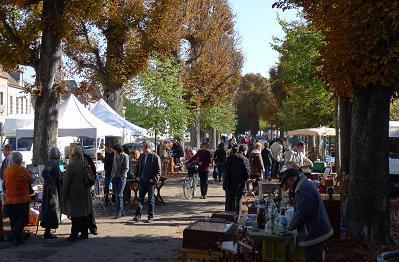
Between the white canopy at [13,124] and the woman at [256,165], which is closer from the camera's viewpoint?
the woman at [256,165]

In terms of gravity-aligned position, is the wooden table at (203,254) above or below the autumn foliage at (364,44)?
below

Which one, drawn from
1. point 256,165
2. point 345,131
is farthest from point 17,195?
point 345,131

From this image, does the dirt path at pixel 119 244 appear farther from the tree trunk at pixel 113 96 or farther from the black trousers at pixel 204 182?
the tree trunk at pixel 113 96

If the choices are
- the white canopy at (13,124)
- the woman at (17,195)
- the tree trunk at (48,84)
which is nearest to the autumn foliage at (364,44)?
the woman at (17,195)

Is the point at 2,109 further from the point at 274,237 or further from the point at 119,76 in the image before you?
the point at 274,237

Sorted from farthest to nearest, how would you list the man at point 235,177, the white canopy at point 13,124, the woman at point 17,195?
the white canopy at point 13,124 < the man at point 235,177 < the woman at point 17,195

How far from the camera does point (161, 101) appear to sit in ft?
105

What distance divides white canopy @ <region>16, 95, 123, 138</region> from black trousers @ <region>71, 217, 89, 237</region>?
6432 millimetres

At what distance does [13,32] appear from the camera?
568 inches

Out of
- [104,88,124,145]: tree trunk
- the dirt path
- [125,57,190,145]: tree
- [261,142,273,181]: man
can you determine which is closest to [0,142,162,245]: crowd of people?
the dirt path

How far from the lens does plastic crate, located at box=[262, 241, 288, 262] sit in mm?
6977

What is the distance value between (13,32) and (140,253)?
25.6ft

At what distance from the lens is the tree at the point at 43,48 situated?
14.1m

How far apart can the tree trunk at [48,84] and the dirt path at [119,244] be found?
8.52ft
